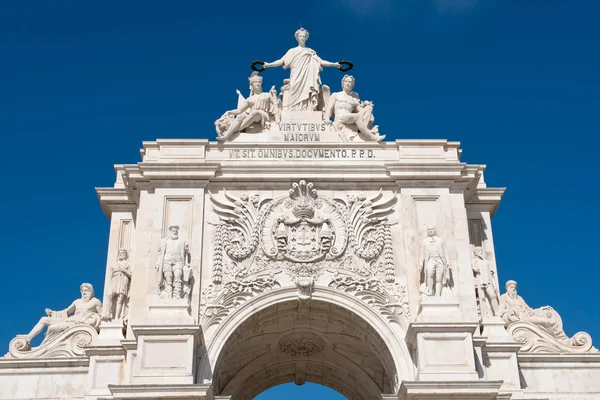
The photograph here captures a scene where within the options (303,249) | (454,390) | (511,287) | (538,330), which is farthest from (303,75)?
(454,390)

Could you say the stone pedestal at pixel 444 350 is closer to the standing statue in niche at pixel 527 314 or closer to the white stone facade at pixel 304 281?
the white stone facade at pixel 304 281

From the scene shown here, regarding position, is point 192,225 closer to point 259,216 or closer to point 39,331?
point 259,216

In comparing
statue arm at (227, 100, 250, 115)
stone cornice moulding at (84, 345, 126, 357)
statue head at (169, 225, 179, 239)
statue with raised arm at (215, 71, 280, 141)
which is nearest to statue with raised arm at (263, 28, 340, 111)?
statue with raised arm at (215, 71, 280, 141)

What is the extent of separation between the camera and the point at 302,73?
25.6 metres

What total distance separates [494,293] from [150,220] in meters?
8.90

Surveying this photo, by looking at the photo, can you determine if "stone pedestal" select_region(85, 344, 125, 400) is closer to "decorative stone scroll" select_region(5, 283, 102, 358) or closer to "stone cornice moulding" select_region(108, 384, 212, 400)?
"decorative stone scroll" select_region(5, 283, 102, 358)

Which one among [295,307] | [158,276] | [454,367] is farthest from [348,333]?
[158,276]

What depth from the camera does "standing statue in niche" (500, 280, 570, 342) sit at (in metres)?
22.9

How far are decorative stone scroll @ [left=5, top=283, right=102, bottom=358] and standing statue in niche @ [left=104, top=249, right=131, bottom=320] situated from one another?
75cm

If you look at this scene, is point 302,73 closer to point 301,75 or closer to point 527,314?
point 301,75

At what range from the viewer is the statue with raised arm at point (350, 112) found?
2427 cm

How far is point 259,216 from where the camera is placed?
22.8 m

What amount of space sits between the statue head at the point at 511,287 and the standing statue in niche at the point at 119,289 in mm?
9913

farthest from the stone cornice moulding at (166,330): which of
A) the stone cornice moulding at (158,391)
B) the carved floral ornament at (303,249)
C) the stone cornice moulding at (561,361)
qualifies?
the stone cornice moulding at (561,361)
